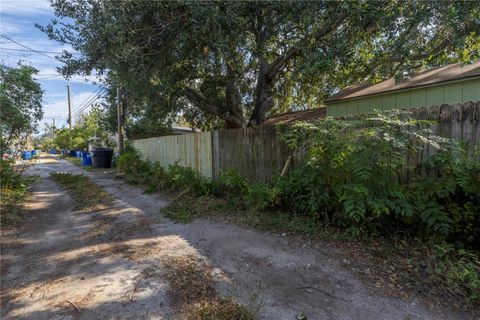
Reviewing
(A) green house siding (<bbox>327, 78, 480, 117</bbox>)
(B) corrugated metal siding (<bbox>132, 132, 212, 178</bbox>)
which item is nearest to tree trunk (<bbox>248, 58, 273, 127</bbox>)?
(A) green house siding (<bbox>327, 78, 480, 117</bbox>)

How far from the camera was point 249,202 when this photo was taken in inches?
187

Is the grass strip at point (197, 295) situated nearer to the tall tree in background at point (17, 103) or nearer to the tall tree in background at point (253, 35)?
the tall tree in background at point (253, 35)

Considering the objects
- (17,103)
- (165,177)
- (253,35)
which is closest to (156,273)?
(165,177)

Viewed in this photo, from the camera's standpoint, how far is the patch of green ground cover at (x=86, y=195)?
602cm

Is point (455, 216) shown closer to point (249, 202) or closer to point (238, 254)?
point (238, 254)

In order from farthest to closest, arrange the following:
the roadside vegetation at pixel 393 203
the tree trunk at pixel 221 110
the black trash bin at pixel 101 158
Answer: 1. the black trash bin at pixel 101 158
2. the tree trunk at pixel 221 110
3. the roadside vegetation at pixel 393 203

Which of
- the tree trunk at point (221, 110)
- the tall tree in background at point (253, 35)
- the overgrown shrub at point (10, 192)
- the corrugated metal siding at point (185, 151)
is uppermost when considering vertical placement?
the tall tree in background at point (253, 35)

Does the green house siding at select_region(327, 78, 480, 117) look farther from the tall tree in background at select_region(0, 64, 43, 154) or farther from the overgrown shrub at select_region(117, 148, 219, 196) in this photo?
the tall tree in background at select_region(0, 64, 43, 154)

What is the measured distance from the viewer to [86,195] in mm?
7043

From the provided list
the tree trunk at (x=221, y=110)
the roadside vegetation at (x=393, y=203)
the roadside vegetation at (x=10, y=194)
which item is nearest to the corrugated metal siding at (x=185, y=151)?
the tree trunk at (x=221, y=110)

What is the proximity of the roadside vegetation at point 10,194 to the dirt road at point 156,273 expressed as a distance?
1.13 feet

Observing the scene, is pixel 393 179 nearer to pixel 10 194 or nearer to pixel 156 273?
pixel 156 273

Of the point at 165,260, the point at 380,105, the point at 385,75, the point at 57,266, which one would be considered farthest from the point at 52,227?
the point at 385,75

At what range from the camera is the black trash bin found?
1455 cm
